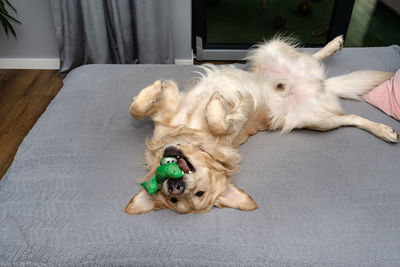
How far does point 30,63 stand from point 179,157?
2.84m

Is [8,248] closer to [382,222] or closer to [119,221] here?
[119,221]

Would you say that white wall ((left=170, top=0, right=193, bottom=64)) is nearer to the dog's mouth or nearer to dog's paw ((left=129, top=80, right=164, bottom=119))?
dog's paw ((left=129, top=80, right=164, bottom=119))

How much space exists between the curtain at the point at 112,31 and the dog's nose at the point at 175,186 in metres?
2.11

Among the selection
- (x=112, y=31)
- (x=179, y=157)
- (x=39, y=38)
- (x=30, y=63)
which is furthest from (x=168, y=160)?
(x=30, y=63)

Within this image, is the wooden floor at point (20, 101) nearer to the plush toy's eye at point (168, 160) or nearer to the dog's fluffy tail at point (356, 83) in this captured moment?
the plush toy's eye at point (168, 160)

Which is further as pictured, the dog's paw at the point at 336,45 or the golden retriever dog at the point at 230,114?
the dog's paw at the point at 336,45

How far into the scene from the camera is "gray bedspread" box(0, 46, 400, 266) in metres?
1.33

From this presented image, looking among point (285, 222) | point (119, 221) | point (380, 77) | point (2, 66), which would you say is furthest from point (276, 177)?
point (2, 66)

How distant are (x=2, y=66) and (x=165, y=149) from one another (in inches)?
118

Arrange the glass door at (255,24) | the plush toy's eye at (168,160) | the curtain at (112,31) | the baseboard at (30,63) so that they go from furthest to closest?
the glass door at (255,24)
the baseboard at (30,63)
the curtain at (112,31)
the plush toy's eye at (168,160)

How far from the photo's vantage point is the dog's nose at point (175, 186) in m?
1.33

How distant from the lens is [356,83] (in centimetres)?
204

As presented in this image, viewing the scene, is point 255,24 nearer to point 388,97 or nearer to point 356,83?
point 356,83

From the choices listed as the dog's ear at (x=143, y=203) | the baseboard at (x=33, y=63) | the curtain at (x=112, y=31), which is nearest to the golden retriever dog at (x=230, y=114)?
the dog's ear at (x=143, y=203)
